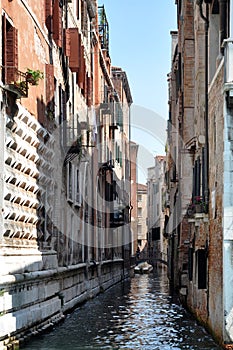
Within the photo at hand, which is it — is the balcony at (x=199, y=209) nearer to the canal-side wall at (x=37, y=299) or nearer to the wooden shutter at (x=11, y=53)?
the canal-side wall at (x=37, y=299)

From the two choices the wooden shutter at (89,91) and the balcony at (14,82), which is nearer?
the balcony at (14,82)

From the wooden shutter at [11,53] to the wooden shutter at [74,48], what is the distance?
30.3 feet

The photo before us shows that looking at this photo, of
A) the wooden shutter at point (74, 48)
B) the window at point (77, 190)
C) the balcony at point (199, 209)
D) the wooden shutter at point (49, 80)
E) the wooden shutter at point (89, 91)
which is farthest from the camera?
the wooden shutter at point (89, 91)

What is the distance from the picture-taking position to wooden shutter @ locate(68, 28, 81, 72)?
23.7 meters

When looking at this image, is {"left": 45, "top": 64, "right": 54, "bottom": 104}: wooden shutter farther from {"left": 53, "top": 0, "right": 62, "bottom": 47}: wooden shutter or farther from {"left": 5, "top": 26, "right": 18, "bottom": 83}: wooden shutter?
{"left": 5, "top": 26, "right": 18, "bottom": 83}: wooden shutter

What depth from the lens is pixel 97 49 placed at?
3603cm

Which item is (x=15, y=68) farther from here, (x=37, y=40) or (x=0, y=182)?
(x=37, y=40)

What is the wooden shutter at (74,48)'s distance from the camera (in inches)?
933

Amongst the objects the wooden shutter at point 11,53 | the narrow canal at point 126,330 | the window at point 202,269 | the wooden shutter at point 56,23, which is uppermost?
the wooden shutter at point 56,23

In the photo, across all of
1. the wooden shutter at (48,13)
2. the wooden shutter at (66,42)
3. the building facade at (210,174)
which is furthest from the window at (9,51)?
the wooden shutter at (66,42)

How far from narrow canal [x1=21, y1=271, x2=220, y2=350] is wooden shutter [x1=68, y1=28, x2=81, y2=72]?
24.9ft

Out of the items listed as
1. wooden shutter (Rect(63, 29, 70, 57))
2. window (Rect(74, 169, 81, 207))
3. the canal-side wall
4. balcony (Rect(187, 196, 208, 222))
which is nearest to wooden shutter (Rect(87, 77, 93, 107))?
window (Rect(74, 169, 81, 207))

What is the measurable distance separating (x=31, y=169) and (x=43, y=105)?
242 cm

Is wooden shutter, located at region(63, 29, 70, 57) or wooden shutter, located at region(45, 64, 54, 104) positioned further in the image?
wooden shutter, located at region(63, 29, 70, 57)
